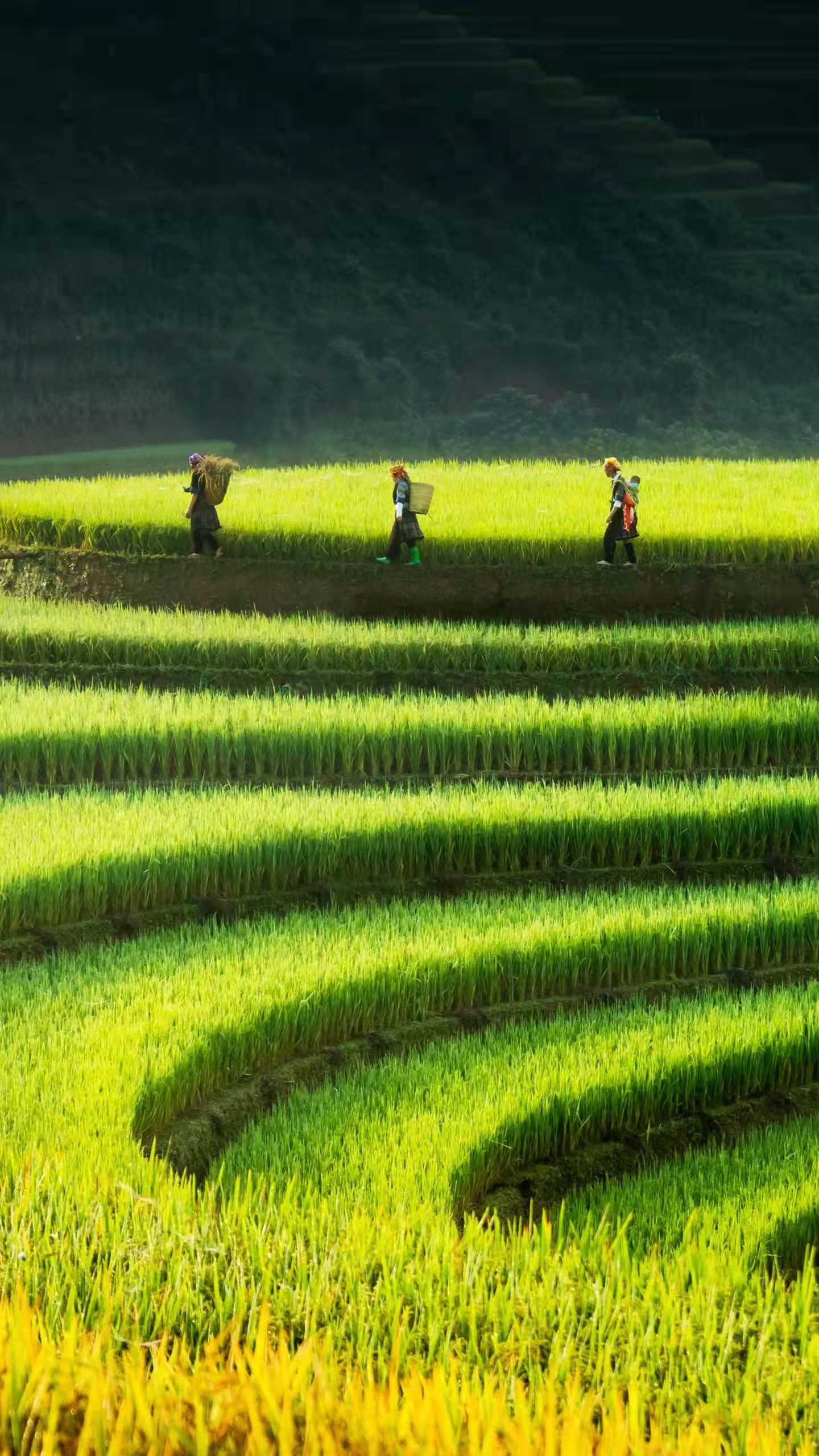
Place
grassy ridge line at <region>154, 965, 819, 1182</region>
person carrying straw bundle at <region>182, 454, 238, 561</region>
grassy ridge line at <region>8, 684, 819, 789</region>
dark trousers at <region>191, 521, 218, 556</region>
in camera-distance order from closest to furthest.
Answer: grassy ridge line at <region>154, 965, 819, 1182</region>
grassy ridge line at <region>8, 684, 819, 789</region>
person carrying straw bundle at <region>182, 454, 238, 561</region>
dark trousers at <region>191, 521, 218, 556</region>

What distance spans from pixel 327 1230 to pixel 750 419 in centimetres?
4088

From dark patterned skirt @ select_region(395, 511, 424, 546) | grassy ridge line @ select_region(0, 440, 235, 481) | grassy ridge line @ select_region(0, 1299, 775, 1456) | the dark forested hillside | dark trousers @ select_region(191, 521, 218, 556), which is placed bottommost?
grassy ridge line @ select_region(0, 1299, 775, 1456)

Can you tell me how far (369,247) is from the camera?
47.2 metres

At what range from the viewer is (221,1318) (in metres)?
2.98

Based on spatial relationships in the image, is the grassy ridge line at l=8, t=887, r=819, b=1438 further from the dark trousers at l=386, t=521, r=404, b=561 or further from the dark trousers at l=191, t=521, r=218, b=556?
the dark trousers at l=191, t=521, r=218, b=556

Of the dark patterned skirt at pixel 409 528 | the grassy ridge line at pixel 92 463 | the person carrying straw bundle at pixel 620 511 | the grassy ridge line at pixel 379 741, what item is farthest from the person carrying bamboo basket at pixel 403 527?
the grassy ridge line at pixel 92 463

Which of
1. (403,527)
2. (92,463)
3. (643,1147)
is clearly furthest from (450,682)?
(92,463)

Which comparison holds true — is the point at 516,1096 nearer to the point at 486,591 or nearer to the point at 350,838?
the point at 350,838

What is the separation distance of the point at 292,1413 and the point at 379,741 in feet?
26.1

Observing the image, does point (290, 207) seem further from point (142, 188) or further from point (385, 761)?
point (385, 761)

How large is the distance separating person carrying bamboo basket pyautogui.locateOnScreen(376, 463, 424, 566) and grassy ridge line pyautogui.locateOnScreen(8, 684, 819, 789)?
4.02 m

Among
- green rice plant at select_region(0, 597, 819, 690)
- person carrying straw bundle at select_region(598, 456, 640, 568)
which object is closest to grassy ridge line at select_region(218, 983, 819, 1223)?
green rice plant at select_region(0, 597, 819, 690)

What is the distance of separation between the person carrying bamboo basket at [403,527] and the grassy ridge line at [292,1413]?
39.7ft

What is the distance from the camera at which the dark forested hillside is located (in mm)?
41312
